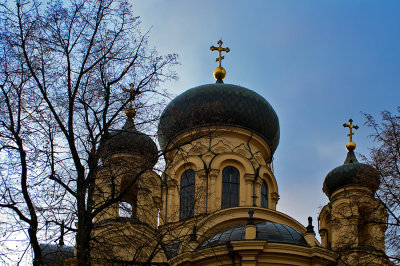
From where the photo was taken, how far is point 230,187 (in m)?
21.8

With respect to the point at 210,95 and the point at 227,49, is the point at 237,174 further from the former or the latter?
the point at 227,49

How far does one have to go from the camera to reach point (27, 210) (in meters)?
9.59

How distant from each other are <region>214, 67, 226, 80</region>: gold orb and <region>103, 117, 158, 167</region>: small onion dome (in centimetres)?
1382

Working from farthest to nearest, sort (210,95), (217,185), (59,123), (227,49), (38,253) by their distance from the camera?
(227,49), (210,95), (217,185), (59,123), (38,253)

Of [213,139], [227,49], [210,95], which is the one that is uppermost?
[227,49]

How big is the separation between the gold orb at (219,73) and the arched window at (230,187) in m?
4.67

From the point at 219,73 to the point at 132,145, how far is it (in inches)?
569

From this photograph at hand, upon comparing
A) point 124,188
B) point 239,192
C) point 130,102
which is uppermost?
point 239,192

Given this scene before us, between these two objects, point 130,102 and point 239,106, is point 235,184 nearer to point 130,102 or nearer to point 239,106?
point 239,106

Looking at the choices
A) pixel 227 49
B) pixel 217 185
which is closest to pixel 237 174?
pixel 217 185

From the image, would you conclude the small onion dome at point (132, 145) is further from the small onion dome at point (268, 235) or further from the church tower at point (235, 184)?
the small onion dome at point (268, 235)

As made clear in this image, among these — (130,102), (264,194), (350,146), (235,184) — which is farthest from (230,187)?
(130,102)

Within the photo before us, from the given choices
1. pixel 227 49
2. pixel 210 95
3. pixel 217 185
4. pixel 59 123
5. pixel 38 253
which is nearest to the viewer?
pixel 38 253

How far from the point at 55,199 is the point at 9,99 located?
185cm
